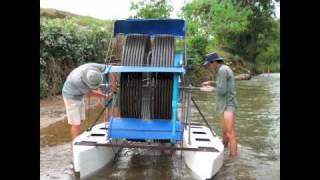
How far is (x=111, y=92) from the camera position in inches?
292

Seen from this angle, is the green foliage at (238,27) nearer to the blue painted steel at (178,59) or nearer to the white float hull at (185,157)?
the blue painted steel at (178,59)

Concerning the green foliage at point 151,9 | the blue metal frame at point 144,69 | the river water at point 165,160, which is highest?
the green foliage at point 151,9

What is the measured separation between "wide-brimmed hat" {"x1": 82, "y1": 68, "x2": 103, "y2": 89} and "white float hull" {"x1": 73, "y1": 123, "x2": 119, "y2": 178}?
0.83 m

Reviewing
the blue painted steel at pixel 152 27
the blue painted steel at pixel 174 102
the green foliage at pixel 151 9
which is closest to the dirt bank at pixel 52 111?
the blue painted steel at pixel 152 27

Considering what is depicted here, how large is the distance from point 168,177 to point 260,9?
113ft

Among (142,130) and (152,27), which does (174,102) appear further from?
(152,27)

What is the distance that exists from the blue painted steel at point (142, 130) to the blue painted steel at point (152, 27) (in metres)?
1.56

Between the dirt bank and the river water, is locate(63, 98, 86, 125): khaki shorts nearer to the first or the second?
the river water

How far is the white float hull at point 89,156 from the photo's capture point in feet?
22.1

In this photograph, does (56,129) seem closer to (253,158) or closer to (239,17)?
(253,158)

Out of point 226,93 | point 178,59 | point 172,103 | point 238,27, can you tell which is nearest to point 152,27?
point 178,59

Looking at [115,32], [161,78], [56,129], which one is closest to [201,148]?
[161,78]

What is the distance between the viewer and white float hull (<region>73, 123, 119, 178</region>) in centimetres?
674
